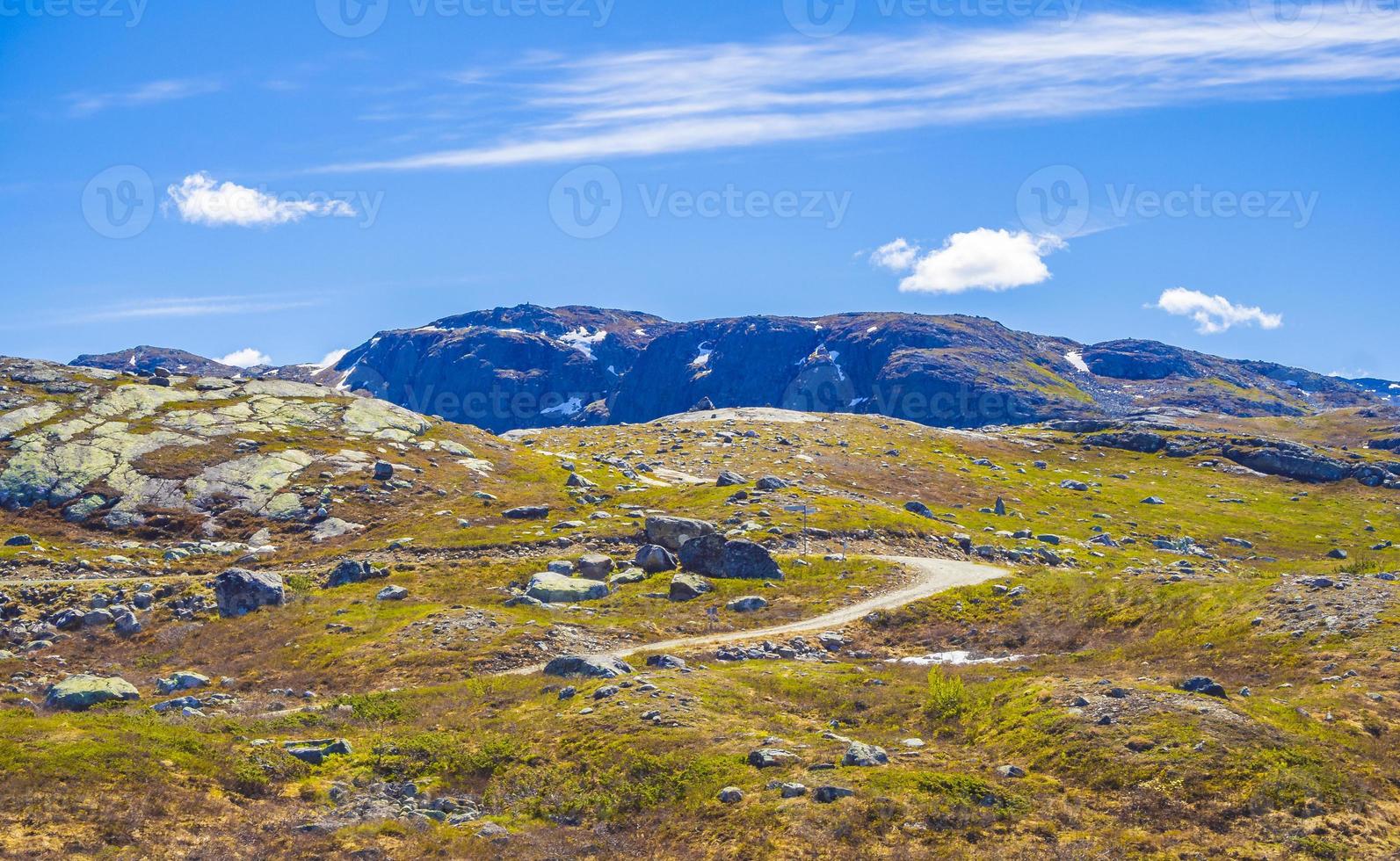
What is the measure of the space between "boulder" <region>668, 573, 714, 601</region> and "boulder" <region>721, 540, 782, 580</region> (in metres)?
3.77

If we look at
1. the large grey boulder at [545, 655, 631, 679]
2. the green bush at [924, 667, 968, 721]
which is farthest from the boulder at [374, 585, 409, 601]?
the green bush at [924, 667, 968, 721]

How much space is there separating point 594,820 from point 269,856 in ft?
30.5

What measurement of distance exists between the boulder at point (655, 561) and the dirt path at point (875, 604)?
15.3m

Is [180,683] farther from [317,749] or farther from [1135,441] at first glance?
[1135,441]

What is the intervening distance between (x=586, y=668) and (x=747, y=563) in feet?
93.7

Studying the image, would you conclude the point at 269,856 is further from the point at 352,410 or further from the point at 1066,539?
the point at 352,410

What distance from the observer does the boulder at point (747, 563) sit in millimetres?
68688

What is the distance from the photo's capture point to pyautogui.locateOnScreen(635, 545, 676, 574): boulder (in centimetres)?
7025

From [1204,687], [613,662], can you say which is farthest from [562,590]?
[1204,687]

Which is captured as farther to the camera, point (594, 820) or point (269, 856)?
point (594, 820)

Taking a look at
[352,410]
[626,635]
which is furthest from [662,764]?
[352,410]

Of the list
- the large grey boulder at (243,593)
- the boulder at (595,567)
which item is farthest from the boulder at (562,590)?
the large grey boulder at (243,593)

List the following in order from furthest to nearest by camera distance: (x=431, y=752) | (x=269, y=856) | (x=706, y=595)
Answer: (x=706, y=595), (x=431, y=752), (x=269, y=856)

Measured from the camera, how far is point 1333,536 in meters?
120
